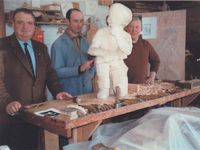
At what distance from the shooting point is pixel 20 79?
5.63 ft

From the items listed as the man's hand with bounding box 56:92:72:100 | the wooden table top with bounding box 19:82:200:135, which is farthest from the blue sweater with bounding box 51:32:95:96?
the wooden table top with bounding box 19:82:200:135

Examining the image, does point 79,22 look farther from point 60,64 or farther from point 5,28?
point 5,28

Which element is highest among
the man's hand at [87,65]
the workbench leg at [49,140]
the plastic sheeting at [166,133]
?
the man's hand at [87,65]

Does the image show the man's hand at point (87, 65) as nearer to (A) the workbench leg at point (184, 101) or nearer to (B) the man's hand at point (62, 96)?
(B) the man's hand at point (62, 96)

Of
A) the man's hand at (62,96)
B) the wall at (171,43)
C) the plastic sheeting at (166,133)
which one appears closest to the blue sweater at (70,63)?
the man's hand at (62,96)

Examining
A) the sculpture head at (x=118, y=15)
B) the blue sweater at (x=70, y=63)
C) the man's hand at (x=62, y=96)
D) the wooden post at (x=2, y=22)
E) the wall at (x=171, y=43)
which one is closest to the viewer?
the sculpture head at (x=118, y=15)

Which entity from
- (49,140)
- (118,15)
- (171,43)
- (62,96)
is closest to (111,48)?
(118,15)

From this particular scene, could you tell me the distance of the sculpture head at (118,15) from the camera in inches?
65.2

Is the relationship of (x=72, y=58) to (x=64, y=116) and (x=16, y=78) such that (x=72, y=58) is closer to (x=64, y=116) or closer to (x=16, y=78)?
(x=16, y=78)

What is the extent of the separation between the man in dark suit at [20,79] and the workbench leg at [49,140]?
1.05 feet

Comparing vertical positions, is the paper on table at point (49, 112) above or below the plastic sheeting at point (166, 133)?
below

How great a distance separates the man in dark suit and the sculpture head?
0.52 metres

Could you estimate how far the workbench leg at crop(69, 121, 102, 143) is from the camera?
137 cm

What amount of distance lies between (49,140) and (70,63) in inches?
33.8
